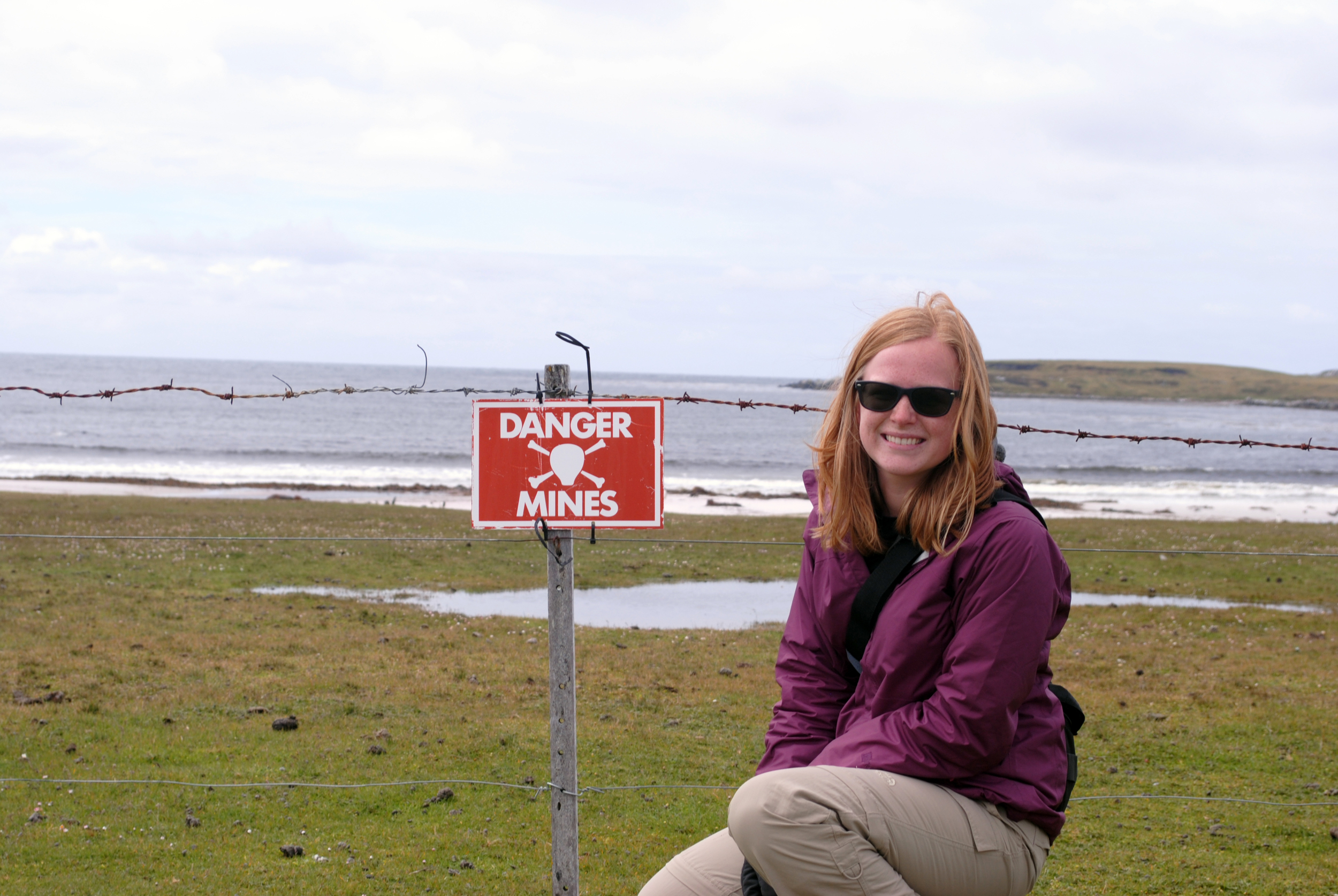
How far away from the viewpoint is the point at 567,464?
403 centimetres

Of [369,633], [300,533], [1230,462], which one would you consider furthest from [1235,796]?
[1230,462]

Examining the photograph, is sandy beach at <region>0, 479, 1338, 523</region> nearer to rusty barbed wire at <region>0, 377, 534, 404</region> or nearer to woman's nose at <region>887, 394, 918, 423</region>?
rusty barbed wire at <region>0, 377, 534, 404</region>

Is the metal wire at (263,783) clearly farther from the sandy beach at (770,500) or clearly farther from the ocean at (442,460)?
the sandy beach at (770,500)

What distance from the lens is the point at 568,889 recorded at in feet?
14.2

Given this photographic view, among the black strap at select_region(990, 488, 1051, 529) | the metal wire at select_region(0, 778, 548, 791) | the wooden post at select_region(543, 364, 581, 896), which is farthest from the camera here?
the metal wire at select_region(0, 778, 548, 791)

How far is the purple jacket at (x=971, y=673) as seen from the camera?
9.23 ft

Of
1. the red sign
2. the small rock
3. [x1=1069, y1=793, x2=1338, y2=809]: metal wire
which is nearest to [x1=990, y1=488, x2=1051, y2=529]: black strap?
the red sign

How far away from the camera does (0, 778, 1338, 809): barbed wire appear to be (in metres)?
6.64

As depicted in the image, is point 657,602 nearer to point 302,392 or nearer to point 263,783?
point 263,783

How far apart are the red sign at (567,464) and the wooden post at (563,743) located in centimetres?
21

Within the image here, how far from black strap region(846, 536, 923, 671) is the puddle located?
11134 millimetres

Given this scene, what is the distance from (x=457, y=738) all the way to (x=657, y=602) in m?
8.95

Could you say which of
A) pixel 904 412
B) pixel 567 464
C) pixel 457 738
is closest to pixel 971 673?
pixel 904 412

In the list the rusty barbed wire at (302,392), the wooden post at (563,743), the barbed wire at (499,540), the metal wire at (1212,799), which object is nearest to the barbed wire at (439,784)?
the metal wire at (1212,799)
